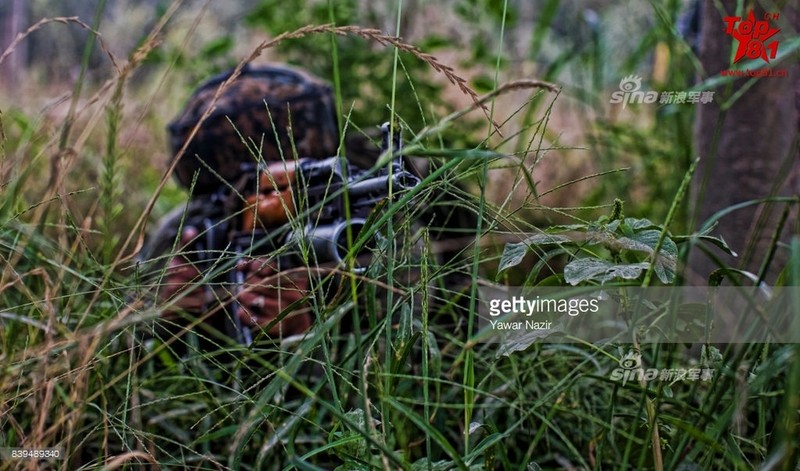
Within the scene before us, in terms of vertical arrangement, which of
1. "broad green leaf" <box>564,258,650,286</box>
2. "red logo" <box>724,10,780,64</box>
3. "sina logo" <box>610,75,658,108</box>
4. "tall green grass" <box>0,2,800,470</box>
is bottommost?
"tall green grass" <box>0,2,800,470</box>

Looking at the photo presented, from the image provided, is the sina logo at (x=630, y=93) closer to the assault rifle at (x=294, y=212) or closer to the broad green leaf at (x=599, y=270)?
the assault rifle at (x=294, y=212)

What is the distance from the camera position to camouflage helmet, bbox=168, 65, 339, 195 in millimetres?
1777

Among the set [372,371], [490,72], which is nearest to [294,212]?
[372,371]

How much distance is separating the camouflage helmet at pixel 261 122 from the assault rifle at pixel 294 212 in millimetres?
123

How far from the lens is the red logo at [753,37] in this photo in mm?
1296

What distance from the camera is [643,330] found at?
0.83 metres

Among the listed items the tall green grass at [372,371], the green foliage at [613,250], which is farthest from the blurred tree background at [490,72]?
the green foliage at [613,250]

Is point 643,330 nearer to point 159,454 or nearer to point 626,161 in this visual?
point 159,454

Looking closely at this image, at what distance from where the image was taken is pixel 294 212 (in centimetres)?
120

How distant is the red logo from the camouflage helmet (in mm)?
865

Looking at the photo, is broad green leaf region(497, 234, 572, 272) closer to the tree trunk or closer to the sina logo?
the sina logo

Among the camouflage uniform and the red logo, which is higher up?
the red logo

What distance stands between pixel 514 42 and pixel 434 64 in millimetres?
2402

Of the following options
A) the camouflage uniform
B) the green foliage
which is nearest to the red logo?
the green foliage
